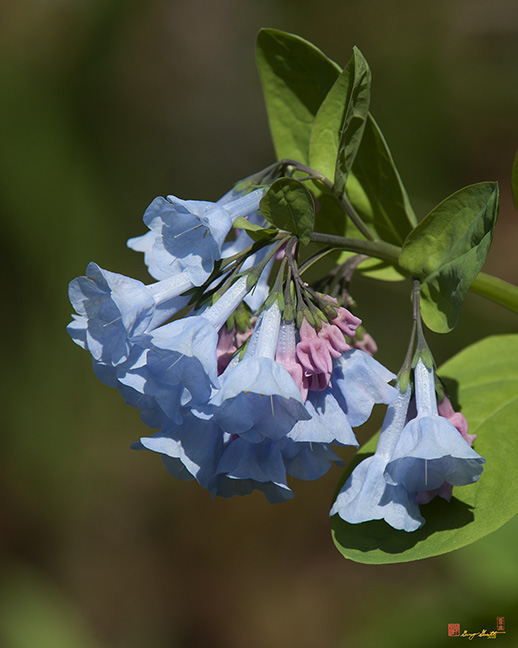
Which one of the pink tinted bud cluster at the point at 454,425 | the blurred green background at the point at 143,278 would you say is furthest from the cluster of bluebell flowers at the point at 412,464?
the blurred green background at the point at 143,278

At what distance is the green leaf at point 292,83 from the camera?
4.43ft

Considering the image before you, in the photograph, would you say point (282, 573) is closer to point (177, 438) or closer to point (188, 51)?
point (177, 438)

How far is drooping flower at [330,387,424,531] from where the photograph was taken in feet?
3.27

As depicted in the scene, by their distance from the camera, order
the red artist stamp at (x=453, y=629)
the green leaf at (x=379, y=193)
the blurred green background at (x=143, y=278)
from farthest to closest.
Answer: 1. the blurred green background at (x=143, y=278)
2. the red artist stamp at (x=453, y=629)
3. the green leaf at (x=379, y=193)

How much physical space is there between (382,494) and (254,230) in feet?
1.69

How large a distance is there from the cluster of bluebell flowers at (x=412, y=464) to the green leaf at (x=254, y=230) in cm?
38

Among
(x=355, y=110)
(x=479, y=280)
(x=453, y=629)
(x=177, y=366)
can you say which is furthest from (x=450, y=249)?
(x=453, y=629)

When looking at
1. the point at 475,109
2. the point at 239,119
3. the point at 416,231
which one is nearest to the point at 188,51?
the point at 239,119

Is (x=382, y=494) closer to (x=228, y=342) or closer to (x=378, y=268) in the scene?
(x=228, y=342)

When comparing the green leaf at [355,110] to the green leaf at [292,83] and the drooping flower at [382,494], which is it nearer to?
the green leaf at [292,83]

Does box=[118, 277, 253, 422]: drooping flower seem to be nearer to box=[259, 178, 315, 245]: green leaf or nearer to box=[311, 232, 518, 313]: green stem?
box=[259, 178, 315, 245]: green leaf

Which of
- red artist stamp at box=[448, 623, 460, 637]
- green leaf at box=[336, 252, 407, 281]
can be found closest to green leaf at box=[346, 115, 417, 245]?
green leaf at box=[336, 252, 407, 281]

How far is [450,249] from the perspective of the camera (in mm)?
1077

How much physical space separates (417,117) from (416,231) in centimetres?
320
